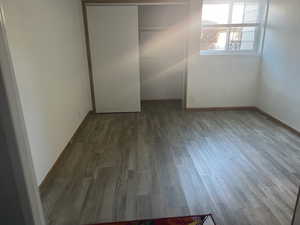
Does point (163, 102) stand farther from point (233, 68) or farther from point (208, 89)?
point (233, 68)

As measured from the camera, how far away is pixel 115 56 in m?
3.93

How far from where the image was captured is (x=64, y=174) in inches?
90.0

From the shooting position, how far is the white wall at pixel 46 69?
5.81ft

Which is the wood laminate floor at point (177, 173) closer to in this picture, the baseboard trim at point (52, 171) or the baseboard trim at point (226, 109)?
the baseboard trim at point (52, 171)

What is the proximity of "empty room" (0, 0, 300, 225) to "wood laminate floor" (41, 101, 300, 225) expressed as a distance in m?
0.01

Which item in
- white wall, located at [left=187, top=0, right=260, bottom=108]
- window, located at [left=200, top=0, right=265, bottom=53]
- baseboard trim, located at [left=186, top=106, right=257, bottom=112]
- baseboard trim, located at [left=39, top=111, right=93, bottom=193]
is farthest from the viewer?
baseboard trim, located at [left=186, top=106, right=257, bottom=112]

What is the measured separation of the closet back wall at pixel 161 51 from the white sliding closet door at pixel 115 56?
86 centimetres

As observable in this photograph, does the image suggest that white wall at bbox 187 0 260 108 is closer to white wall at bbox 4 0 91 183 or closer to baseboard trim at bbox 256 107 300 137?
baseboard trim at bbox 256 107 300 137

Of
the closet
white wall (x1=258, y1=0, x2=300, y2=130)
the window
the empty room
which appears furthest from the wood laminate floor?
the window

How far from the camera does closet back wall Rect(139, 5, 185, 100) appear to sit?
453 centimetres

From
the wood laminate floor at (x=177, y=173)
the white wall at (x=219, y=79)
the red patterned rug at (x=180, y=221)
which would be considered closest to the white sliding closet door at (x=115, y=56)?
the wood laminate floor at (x=177, y=173)

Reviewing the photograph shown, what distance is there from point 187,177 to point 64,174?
4.40 feet

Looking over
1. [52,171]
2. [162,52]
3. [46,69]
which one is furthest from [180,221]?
[162,52]

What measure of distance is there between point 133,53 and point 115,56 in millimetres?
345
